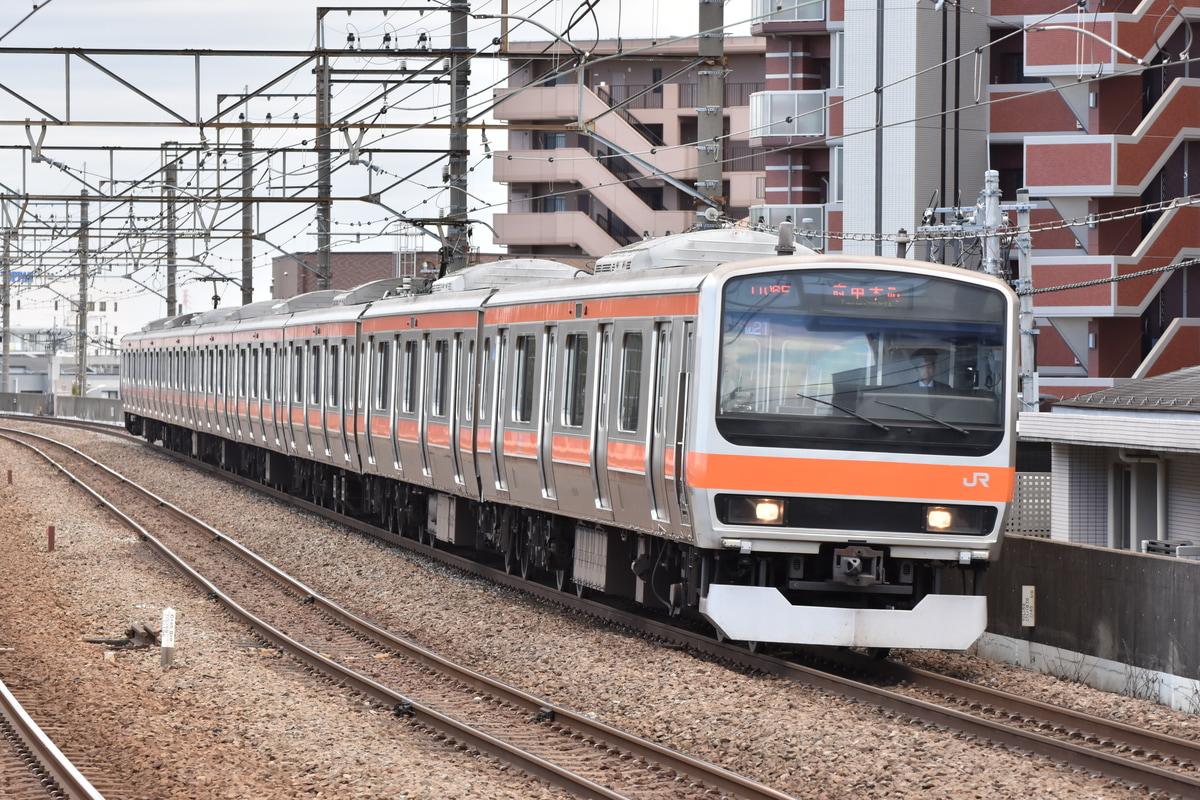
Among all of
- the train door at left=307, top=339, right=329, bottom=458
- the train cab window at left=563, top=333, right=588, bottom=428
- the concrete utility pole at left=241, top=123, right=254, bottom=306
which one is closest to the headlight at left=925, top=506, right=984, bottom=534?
the train cab window at left=563, top=333, right=588, bottom=428

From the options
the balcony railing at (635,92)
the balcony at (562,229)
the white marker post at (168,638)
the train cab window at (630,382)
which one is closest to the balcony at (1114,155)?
the train cab window at (630,382)

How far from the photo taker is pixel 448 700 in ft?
37.2

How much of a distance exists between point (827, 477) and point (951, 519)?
923 millimetres

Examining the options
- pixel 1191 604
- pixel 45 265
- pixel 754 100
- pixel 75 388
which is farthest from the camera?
pixel 75 388

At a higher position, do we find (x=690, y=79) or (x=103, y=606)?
(x=690, y=79)

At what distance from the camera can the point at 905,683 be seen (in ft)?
37.8

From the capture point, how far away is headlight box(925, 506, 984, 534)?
11602mm

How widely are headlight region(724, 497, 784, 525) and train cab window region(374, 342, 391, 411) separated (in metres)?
9.78

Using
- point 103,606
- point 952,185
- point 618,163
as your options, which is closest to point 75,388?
point 618,163

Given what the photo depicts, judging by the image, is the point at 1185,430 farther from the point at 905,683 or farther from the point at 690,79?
the point at 690,79

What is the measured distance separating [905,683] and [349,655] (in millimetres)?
4361

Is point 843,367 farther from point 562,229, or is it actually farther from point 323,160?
point 562,229

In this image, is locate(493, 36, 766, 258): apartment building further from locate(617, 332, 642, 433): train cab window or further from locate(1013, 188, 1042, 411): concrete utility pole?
locate(617, 332, 642, 433): train cab window

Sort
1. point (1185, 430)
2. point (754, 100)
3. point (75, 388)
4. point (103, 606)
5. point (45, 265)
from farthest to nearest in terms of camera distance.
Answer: point (75, 388)
point (45, 265)
point (754, 100)
point (103, 606)
point (1185, 430)
